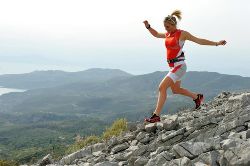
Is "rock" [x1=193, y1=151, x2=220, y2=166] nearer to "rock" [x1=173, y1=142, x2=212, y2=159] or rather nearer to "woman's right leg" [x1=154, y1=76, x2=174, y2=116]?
"rock" [x1=173, y1=142, x2=212, y2=159]

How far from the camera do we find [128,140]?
717 inches

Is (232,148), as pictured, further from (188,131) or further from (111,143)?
(111,143)

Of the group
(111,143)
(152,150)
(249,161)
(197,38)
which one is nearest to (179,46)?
(197,38)

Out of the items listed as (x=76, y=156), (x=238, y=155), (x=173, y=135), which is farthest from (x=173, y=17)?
(x=76, y=156)

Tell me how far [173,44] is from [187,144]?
5.08 m

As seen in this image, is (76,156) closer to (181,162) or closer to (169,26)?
(169,26)

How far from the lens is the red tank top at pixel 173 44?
16.1m

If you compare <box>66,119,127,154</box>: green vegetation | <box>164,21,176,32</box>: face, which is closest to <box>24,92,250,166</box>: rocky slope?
<box>164,21,176,32</box>: face

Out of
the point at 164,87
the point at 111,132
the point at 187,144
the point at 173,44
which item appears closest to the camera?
the point at 187,144

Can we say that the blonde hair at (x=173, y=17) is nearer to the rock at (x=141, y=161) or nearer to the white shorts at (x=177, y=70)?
the white shorts at (x=177, y=70)

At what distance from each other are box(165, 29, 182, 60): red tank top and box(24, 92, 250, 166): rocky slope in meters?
2.97

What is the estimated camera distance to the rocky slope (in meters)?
11.1

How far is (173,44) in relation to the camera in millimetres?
16156

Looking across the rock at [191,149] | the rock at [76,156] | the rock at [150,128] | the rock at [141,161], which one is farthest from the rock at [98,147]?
the rock at [191,149]
